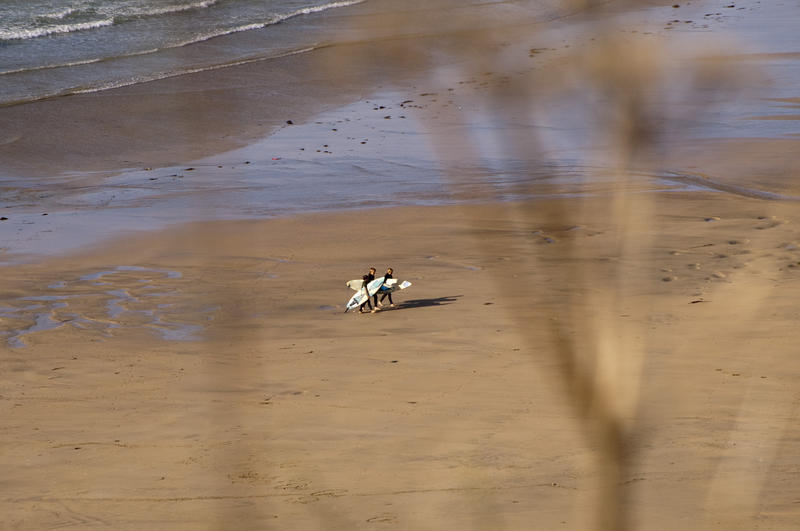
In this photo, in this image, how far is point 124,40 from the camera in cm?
2295

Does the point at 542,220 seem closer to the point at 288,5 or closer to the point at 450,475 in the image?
the point at 450,475

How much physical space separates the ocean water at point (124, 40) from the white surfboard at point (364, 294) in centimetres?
1138

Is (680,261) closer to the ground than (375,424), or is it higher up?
closer to the ground

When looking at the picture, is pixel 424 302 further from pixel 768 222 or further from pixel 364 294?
pixel 768 222

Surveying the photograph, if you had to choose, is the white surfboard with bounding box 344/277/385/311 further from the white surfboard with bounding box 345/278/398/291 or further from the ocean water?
the ocean water

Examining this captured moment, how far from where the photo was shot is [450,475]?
5.25 meters

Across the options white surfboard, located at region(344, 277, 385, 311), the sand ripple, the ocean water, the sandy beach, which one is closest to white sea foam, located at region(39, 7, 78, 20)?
the ocean water

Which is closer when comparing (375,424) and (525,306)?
(375,424)

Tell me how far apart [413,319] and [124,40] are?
16821mm

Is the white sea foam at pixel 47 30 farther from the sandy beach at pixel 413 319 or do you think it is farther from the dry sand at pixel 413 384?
the dry sand at pixel 413 384

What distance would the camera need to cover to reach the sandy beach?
4.83 metres

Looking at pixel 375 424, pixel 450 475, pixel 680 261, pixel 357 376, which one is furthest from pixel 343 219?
pixel 450 475

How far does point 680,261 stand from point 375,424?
4.35 metres

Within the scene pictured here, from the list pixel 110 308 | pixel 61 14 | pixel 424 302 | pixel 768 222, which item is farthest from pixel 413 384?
pixel 61 14
